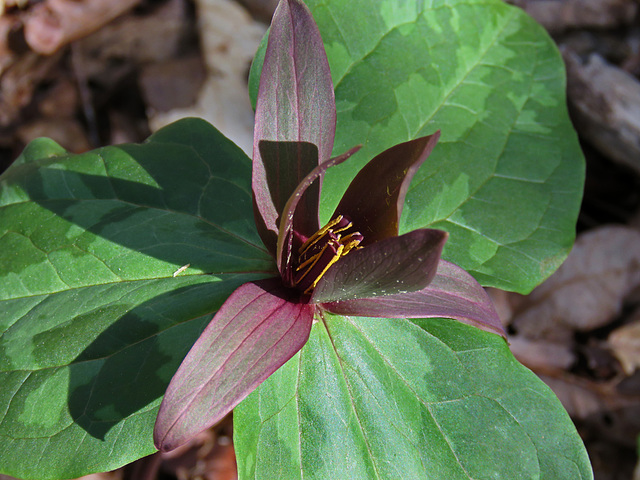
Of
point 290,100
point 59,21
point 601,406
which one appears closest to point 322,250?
point 290,100

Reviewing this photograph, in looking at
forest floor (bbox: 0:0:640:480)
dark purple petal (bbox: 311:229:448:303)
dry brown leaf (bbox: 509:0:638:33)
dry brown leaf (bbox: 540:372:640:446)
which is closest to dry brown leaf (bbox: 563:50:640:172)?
forest floor (bbox: 0:0:640:480)

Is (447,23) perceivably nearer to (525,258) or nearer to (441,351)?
(525,258)

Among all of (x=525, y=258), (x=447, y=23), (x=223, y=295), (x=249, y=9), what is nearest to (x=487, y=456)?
(x=525, y=258)

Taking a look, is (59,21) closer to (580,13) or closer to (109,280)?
(109,280)

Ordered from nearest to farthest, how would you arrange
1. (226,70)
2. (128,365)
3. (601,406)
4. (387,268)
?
(387,268) < (128,365) < (601,406) < (226,70)

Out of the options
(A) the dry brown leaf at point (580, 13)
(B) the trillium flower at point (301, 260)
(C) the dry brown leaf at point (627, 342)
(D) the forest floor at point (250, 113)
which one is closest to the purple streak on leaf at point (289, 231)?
(B) the trillium flower at point (301, 260)

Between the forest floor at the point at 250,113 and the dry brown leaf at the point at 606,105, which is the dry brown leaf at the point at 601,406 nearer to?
the forest floor at the point at 250,113
